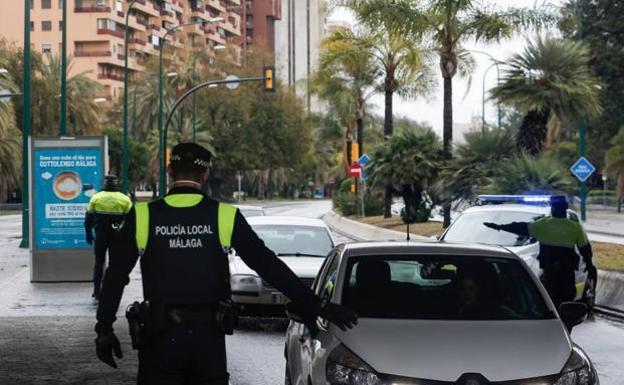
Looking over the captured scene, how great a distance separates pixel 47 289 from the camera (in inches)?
741

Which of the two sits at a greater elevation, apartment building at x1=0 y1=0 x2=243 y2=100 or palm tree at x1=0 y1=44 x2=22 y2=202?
apartment building at x1=0 y1=0 x2=243 y2=100

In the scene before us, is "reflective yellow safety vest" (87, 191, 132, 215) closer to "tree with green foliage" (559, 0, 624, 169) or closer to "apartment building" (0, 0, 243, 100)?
"tree with green foliage" (559, 0, 624, 169)

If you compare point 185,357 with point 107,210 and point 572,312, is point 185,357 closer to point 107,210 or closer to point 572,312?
point 572,312

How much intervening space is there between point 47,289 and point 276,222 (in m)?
4.47

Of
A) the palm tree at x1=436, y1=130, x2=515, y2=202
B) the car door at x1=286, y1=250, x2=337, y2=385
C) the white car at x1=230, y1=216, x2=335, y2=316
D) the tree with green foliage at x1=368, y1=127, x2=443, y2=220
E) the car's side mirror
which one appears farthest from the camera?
the tree with green foliage at x1=368, y1=127, x2=443, y2=220

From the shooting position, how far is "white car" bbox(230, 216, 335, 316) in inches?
544

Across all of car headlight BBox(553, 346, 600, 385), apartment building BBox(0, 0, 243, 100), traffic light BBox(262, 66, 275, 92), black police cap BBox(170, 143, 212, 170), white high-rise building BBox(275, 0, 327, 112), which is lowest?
car headlight BBox(553, 346, 600, 385)

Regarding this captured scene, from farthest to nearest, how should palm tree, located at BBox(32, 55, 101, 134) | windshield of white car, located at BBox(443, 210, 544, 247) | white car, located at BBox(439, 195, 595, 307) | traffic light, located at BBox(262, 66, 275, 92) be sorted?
palm tree, located at BBox(32, 55, 101, 134) < traffic light, located at BBox(262, 66, 275, 92) < windshield of white car, located at BBox(443, 210, 544, 247) < white car, located at BBox(439, 195, 595, 307)

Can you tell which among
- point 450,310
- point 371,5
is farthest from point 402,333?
point 371,5

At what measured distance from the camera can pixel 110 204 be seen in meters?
15.5

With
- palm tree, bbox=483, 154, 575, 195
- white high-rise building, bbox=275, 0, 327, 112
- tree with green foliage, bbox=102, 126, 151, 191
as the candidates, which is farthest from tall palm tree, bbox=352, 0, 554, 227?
white high-rise building, bbox=275, 0, 327, 112

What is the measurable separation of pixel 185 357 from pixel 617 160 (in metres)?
64.5

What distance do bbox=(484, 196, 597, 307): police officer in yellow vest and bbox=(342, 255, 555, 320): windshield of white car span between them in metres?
3.73

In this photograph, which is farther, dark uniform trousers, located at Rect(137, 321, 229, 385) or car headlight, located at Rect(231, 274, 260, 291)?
car headlight, located at Rect(231, 274, 260, 291)
